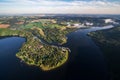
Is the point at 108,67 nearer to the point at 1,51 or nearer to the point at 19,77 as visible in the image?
the point at 19,77

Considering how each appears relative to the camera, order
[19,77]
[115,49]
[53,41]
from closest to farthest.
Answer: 1. [19,77]
2. [115,49]
3. [53,41]

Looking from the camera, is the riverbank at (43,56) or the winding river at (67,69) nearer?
the winding river at (67,69)

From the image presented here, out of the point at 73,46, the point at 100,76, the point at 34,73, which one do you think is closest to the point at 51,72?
the point at 34,73

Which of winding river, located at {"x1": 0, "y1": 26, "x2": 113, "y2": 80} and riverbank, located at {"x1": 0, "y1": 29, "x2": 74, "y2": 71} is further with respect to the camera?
riverbank, located at {"x1": 0, "y1": 29, "x2": 74, "y2": 71}

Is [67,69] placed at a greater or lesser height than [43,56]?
lesser

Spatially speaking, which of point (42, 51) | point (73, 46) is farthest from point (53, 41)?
point (42, 51)

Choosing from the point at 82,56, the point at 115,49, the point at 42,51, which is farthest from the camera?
the point at 115,49

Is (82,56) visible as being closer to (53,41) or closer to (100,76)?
(100,76)

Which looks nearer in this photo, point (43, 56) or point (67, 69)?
point (67, 69)

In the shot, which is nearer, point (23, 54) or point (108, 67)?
point (108, 67)
